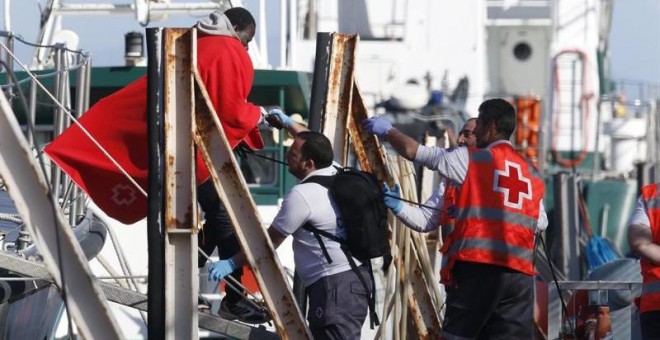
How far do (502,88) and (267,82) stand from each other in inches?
519

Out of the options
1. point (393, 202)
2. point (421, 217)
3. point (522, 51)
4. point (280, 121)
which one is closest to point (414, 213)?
point (421, 217)

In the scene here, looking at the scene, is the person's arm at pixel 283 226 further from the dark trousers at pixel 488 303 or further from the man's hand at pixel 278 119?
the man's hand at pixel 278 119

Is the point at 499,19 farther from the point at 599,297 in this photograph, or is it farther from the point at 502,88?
the point at 599,297

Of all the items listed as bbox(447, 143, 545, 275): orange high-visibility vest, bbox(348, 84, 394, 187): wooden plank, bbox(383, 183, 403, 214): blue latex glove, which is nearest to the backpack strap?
bbox(383, 183, 403, 214): blue latex glove

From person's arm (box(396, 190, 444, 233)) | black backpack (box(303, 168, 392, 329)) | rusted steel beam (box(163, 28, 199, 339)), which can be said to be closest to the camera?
rusted steel beam (box(163, 28, 199, 339))

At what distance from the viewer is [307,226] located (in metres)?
7.15

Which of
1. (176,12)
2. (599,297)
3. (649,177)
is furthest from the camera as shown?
(649,177)

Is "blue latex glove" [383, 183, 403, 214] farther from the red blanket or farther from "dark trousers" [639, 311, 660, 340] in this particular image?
"dark trousers" [639, 311, 660, 340]

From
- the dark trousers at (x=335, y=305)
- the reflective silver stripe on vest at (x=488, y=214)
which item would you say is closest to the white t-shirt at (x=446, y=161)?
the reflective silver stripe on vest at (x=488, y=214)

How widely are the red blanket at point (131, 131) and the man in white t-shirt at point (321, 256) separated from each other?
0.37 meters

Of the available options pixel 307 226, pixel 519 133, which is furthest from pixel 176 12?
pixel 519 133

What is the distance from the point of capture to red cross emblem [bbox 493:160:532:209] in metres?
6.94

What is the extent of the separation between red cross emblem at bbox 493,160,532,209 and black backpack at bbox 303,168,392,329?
0.63 metres

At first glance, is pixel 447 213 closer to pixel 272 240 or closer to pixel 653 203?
pixel 272 240
